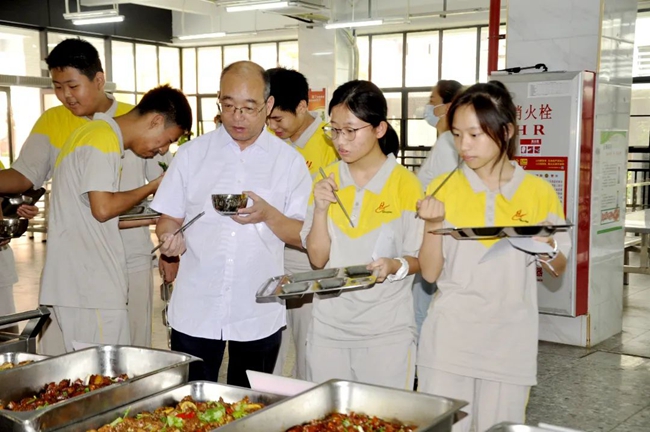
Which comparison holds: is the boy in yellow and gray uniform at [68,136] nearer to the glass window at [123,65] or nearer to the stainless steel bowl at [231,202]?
the stainless steel bowl at [231,202]

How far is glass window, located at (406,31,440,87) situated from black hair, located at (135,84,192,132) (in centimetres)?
1042

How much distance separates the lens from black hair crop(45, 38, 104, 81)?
2.75 meters

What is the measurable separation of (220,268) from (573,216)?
302 centimetres

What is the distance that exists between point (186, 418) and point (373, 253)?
0.71 m

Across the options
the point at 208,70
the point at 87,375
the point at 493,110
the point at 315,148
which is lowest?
the point at 87,375

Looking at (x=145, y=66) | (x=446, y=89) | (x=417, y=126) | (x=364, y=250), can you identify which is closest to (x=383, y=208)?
(x=364, y=250)

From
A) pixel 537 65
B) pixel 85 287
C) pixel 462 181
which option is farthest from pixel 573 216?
pixel 85 287

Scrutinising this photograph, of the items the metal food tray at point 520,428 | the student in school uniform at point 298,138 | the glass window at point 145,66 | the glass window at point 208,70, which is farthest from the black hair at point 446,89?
the glass window at point 208,70

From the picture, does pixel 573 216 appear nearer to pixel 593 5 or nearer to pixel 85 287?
pixel 593 5

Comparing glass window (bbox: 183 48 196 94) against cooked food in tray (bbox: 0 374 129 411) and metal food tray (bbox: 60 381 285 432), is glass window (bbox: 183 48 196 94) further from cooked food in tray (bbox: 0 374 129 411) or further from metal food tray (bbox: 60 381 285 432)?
metal food tray (bbox: 60 381 285 432)

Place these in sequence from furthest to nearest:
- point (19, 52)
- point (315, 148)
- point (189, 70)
Result: point (189, 70) → point (19, 52) → point (315, 148)

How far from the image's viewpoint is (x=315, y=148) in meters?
3.29

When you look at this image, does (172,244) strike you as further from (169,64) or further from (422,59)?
(169,64)

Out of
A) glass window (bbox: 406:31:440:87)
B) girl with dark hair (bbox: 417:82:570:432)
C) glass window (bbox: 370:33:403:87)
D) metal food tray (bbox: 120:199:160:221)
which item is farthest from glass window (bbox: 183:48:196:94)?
girl with dark hair (bbox: 417:82:570:432)
